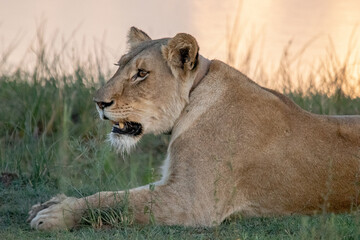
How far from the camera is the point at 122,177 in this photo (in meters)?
7.58

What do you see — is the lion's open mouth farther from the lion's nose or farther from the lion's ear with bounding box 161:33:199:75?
the lion's ear with bounding box 161:33:199:75

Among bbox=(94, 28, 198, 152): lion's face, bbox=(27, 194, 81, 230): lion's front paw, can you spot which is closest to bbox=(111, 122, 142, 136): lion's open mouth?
bbox=(94, 28, 198, 152): lion's face

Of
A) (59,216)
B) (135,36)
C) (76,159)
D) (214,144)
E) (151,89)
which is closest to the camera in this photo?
(59,216)

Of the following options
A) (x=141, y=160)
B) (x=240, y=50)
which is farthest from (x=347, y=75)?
(x=141, y=160)

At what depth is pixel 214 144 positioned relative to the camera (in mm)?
5000

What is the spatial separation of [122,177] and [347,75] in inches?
122

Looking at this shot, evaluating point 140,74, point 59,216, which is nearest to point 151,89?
point 140,74

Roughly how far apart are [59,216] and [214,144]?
101cm

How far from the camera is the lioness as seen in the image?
484 centimetres

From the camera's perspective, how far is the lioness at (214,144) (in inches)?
191

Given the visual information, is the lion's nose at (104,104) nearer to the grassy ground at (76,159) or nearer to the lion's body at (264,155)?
the grassy ground at (76,159)

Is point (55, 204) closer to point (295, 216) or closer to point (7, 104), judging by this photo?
point (295, 216)

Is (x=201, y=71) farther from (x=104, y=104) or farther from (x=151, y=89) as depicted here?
(x=104, y=104)

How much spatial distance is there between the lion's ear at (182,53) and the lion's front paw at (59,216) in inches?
41.6
